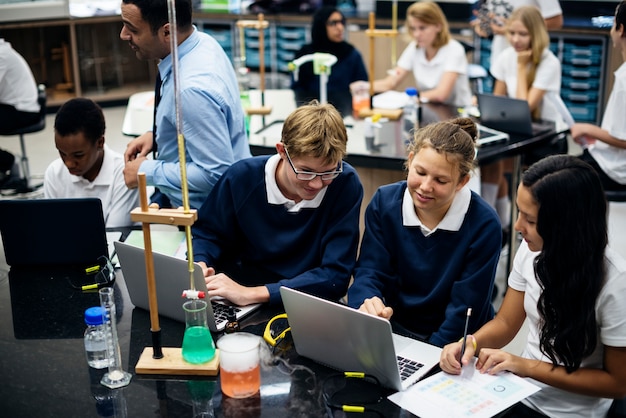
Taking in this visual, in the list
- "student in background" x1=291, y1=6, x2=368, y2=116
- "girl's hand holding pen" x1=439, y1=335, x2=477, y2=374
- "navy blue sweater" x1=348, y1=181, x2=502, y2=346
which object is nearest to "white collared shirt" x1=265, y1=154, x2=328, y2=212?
"navy blue sweater" x1=348, y1=181, x2=502, y2=346

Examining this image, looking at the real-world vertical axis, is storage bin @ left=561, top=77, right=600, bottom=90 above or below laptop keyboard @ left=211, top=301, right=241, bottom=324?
below

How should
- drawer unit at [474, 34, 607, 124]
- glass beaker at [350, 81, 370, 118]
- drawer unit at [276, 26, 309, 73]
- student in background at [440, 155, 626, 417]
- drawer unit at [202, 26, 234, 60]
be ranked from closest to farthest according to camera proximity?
student in background at [440, 155, 626, 417]
glass beaker at [350, 81, 370, 118]
drawer unit at [474, 34, 607, 124]
drawer unit at [276, 26, 309, 73]
drawer unit at [202, 26, 234, 60]

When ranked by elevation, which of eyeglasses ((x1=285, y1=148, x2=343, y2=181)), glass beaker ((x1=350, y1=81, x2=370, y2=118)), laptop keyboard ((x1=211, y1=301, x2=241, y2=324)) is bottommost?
laptop keyboard ((x1=211, y1=301, x2=241, y2=324))

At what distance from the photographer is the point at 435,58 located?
4328 millimetres

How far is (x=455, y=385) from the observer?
1.66m

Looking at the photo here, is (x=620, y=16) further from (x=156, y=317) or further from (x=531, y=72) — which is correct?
(x=156, y=317)

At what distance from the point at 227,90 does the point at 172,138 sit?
0.77 ft

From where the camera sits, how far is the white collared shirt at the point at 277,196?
2.13 meters

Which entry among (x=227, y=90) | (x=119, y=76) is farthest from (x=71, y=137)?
(x=119, y=76)

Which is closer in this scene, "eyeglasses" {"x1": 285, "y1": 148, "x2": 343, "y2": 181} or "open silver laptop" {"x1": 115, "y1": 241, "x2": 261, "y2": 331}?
"open silver laptop" {"x1": 115, "y1": 241, "x2": 261, "y2": 331}

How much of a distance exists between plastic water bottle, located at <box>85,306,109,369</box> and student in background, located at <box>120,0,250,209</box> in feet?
2.34

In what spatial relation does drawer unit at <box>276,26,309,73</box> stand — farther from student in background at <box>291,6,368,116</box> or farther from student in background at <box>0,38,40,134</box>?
student in background at <box>0,38,40,134</box>

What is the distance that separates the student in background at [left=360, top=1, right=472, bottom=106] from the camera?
4191 millimetres

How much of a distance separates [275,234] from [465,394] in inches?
30.6
